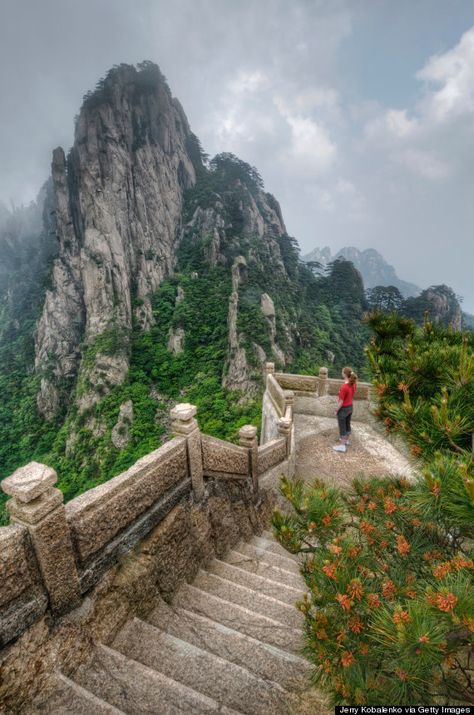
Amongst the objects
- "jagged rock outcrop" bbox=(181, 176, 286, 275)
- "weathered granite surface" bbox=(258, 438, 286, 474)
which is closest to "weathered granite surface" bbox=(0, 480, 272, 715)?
"weathered granite surface" bbox=(258, 438, 286, 474)

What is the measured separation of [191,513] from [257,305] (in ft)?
83.2

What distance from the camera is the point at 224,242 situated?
36875 mm

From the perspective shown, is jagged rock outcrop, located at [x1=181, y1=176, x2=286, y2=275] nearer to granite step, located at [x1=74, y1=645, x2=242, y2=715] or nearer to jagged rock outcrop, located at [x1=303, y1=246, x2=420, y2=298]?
granite step, located at [x1=74, y1=645, x2=242, y2=715]

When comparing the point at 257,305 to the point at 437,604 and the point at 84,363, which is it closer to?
the point at 84,363

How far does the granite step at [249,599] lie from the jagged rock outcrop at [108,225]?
25.0 metres

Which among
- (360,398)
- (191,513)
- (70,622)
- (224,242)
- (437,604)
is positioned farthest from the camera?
(224,242)

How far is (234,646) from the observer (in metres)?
2.89

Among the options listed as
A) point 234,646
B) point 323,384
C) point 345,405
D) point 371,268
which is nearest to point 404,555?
point 234,646

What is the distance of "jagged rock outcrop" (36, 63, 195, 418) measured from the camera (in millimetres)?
29391

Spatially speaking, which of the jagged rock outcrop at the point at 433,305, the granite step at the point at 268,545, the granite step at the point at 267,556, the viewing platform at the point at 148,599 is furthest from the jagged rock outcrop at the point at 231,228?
the viewing platform at the point at 148,599

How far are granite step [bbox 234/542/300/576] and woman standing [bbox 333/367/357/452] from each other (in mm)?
3503

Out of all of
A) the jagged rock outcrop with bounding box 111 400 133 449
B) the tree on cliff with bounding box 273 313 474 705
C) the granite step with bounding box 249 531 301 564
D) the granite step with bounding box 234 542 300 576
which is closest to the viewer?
the tree on cliff with bounding box 273 313 474 705

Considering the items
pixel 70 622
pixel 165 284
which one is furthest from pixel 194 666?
pixel 165 284

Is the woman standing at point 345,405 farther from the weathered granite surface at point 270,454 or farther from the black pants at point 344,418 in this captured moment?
the weathered granite surface at point 270,454
